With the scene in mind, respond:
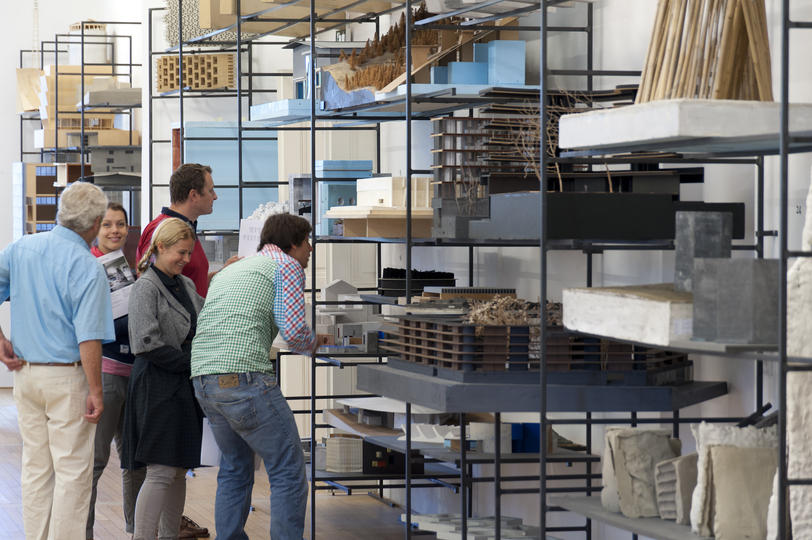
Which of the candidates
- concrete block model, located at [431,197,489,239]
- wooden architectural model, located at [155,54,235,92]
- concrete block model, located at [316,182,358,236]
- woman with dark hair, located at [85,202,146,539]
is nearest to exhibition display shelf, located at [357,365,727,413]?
concrete block model, located at [431,197,489,239]

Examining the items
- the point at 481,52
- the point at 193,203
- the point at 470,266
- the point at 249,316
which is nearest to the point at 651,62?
the point at 481,52

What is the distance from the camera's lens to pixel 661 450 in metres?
3.10

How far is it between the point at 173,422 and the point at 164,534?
24.1 inches

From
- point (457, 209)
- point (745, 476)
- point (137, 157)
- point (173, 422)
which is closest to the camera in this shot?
point (745, 476)

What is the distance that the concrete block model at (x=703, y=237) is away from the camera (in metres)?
2.60

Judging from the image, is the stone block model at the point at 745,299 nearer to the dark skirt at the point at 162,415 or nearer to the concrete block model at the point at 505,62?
the concrete block model at the point at 505,62

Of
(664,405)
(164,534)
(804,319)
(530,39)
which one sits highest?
(530,39)

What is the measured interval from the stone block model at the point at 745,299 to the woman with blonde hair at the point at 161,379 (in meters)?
2.54

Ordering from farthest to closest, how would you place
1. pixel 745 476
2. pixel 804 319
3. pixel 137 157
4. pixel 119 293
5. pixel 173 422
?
pixel 137 157, pixel 119 293, pixel 173 422, pixel 745 476, pixel 804 319

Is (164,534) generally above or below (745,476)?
below

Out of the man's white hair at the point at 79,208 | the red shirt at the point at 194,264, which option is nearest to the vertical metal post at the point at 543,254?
the man's white hair at the point at 79,208

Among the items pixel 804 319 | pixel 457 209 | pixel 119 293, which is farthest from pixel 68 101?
pixel 804 319

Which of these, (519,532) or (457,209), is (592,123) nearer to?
(457,209)

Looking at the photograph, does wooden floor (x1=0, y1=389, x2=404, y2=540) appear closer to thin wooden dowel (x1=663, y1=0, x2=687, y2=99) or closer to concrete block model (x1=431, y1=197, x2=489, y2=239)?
concrete block model (x1=431, y1=197, x2=489, y2=239)
